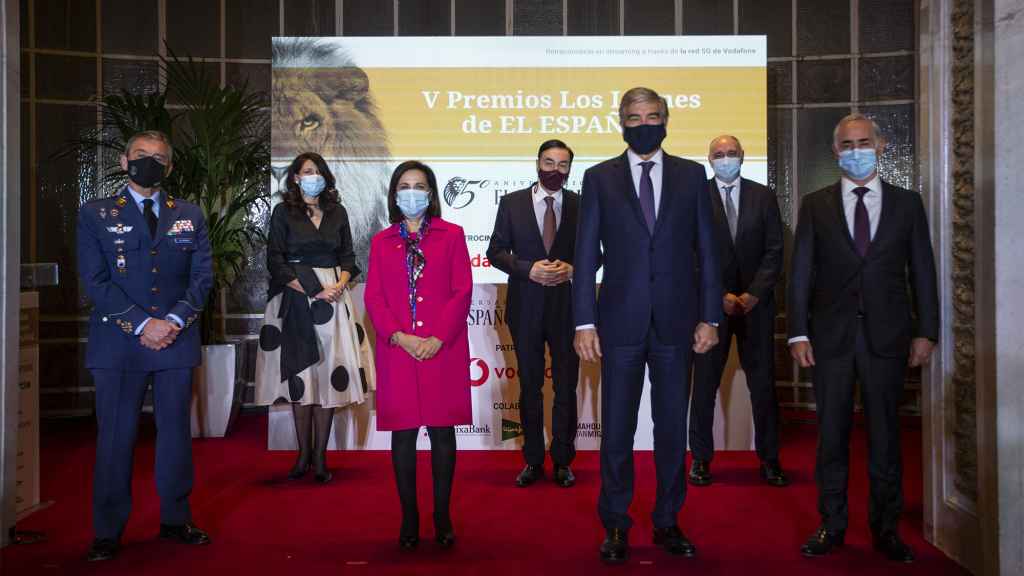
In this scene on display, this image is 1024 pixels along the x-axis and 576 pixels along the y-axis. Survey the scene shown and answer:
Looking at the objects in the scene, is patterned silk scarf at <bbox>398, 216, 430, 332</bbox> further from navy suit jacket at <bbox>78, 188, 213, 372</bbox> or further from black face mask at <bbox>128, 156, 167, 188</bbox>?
black face mask at <bbox>128, 156, 167, 188</bbox>

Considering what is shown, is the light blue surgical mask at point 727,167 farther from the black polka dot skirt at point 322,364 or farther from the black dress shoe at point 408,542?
the black dress shoe at point 408,542

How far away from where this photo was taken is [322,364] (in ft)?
15.5

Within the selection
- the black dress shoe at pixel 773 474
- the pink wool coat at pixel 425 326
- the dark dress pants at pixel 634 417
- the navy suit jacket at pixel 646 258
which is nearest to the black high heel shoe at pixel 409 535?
the pink wool coat at pixel 425 326

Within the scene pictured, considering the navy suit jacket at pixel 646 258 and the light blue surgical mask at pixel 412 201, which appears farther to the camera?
the light blue surgical mask at pixel 412 201

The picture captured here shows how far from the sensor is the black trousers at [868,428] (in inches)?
126

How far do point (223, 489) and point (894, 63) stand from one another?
5.57 metres

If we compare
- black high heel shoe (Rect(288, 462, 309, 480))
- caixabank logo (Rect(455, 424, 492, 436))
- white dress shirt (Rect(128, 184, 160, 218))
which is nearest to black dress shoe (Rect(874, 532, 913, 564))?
caixabank logo (Rect(455, 424, 492, 436))

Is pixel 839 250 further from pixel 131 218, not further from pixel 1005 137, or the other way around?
pixel 131 218

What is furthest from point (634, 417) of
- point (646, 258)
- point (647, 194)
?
point (647, 194)

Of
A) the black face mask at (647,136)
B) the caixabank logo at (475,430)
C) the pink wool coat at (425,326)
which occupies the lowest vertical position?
the caixabank logo at (475,430)

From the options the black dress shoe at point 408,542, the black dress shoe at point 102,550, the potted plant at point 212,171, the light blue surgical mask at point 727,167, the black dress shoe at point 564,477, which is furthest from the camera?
the potted plant at point 212,171

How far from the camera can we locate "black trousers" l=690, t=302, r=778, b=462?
4.55m

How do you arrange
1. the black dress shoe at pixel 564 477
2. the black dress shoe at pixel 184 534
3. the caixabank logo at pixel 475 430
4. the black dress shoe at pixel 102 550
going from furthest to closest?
the caixabank logo at pixel 475 430, the black dress shoe at pixel 564 477, the black dress shoe at pixel 184 534, the black dress shoe at pixel 102 550

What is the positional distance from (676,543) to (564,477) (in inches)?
50.5
